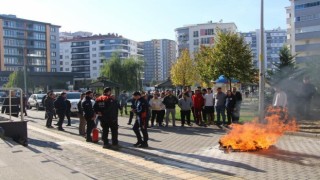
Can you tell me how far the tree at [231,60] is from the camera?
29906 millimetres

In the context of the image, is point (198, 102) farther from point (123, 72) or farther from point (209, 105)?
point (123, 72)

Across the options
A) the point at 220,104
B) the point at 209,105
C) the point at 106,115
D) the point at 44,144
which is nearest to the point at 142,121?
the point at 106,115

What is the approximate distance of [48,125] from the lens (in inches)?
732

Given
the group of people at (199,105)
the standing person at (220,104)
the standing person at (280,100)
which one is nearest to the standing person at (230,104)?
the group of people at (199,105)

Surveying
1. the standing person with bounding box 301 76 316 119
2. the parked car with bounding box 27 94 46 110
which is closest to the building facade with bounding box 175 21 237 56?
the parked car with bounding box 27 94 46 110

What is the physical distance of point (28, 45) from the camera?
118438 mm

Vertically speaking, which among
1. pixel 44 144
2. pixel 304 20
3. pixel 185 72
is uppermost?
pixel 304 20

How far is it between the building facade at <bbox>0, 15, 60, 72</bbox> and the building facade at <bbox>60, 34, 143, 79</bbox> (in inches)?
713

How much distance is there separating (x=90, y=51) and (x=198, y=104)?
5194 inches

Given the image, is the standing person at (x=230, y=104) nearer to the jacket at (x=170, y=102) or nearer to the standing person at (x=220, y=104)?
the standing person at (x=220, y=104)

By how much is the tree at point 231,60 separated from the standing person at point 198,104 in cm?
1290

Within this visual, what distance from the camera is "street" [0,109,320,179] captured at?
7.98 metres

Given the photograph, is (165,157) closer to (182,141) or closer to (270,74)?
(182,141)

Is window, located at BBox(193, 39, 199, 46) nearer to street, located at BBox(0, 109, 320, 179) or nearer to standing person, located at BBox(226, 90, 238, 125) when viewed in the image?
standing person, located at BBox(226, 90, 238, 125)
